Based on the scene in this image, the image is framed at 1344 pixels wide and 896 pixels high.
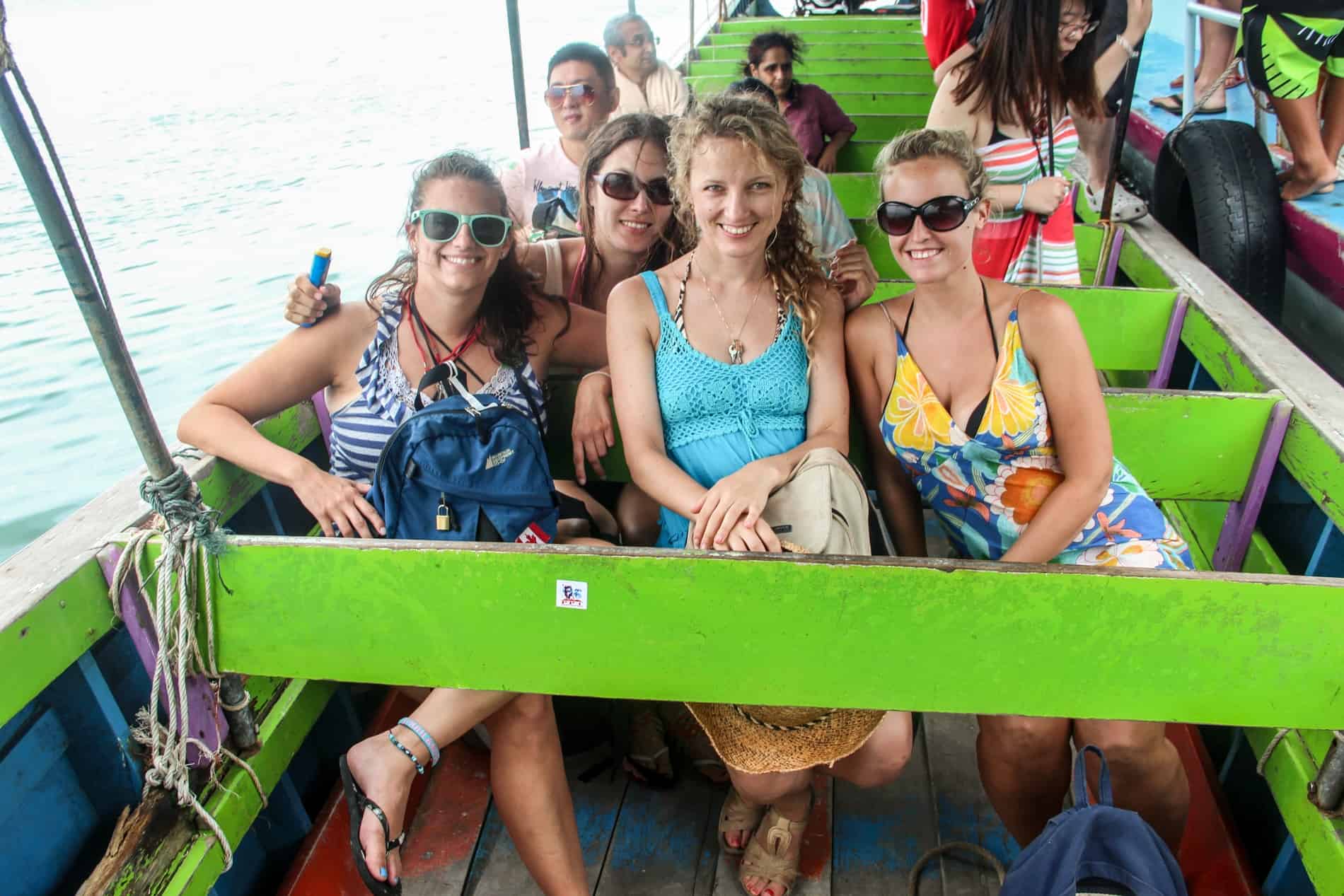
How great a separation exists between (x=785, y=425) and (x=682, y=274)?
37cm

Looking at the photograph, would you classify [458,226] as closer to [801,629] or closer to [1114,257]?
[801,629]

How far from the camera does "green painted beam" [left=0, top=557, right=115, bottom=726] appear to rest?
118 cm

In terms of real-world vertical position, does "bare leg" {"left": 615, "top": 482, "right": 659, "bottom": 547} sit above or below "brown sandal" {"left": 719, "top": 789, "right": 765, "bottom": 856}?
above

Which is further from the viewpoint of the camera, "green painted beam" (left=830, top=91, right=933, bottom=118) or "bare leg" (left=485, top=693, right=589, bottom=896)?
"green painted beam" (left=830, top=91, right=933, bottom=118)

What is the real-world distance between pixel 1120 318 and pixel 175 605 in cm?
218

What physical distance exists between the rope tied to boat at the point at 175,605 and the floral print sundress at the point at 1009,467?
119 cm

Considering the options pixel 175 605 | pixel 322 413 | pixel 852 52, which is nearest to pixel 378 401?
pixel 322 413

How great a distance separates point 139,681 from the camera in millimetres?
1555

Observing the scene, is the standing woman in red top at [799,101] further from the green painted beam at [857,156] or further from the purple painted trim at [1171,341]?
the purple painted trim at [1171,341]

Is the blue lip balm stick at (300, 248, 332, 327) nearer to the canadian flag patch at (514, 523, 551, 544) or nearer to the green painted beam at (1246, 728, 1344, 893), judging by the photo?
the canadian flag patch at (514, 523, 551, 544)

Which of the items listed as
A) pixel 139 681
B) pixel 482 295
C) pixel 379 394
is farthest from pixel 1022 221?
pixel 139 681

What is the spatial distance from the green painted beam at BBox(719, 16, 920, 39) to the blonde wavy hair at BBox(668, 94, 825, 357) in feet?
21.8

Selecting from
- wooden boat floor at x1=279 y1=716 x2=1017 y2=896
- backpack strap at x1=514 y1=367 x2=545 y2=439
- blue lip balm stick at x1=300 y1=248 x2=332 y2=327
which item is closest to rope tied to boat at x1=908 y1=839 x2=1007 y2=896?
wooden boat floor at x1=279 y1=716 x2=1017 y2=896

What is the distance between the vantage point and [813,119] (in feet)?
15.2
